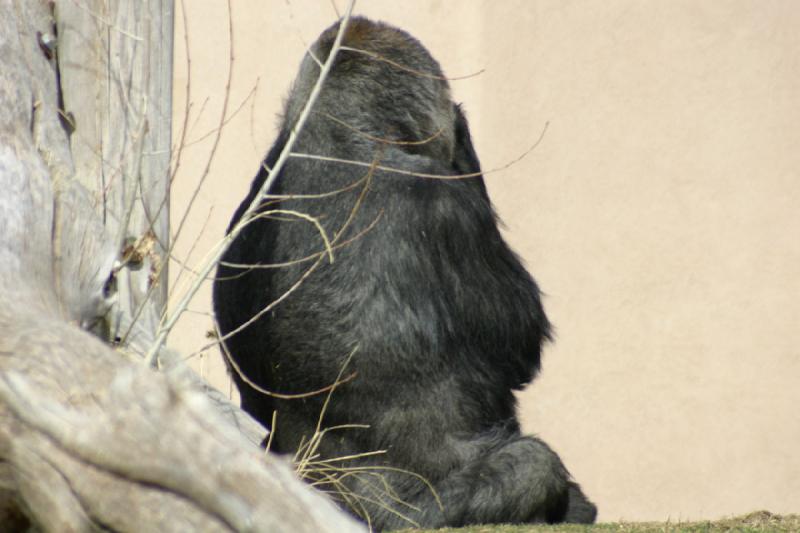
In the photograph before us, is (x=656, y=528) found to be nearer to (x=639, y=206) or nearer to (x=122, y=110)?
(x=122, y=110)

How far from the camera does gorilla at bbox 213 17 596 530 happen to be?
11.6ft

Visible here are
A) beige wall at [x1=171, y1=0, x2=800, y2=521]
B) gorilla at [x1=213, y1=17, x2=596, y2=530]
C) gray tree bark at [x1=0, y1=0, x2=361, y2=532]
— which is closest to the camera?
gray tree bark at [x1=0, y1=0, x2=361, y2=532]

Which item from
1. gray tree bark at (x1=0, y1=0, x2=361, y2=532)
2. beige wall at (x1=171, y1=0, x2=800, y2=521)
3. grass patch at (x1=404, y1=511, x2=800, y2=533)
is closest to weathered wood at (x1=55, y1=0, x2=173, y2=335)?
gray tree bark at (x1=0, y1=0, x2=361, y2=532)

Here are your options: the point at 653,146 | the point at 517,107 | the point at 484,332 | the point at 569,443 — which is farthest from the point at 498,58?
the point at 484,332

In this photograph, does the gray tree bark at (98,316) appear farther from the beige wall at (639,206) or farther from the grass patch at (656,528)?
the beige wall at (639,206)

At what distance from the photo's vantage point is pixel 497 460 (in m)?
3.52

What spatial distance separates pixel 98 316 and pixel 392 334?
1.05 m

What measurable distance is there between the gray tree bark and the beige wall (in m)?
2.35

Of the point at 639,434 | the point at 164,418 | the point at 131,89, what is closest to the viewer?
the point at 164,418

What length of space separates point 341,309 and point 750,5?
3.16 metres

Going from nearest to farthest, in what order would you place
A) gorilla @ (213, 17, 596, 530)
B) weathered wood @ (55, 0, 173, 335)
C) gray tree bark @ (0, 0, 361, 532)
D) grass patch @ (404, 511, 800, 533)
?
gray tree bark @ (0, 0, 361, 532)
grass patch @ (404, 511, 800, 533)
weathered wood @ (55, 0, 173, 335)
gorilla @ (213, 17, 596, 530)

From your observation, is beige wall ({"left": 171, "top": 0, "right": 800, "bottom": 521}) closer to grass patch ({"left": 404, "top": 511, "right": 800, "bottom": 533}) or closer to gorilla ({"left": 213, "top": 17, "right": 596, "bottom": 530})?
gorilla ({"left": 213, "top": 17, "right": 596, "bottom": 530})

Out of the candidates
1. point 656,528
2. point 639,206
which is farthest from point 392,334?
point 639,206

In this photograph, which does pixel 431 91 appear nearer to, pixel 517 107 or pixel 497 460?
pixel 497 460
